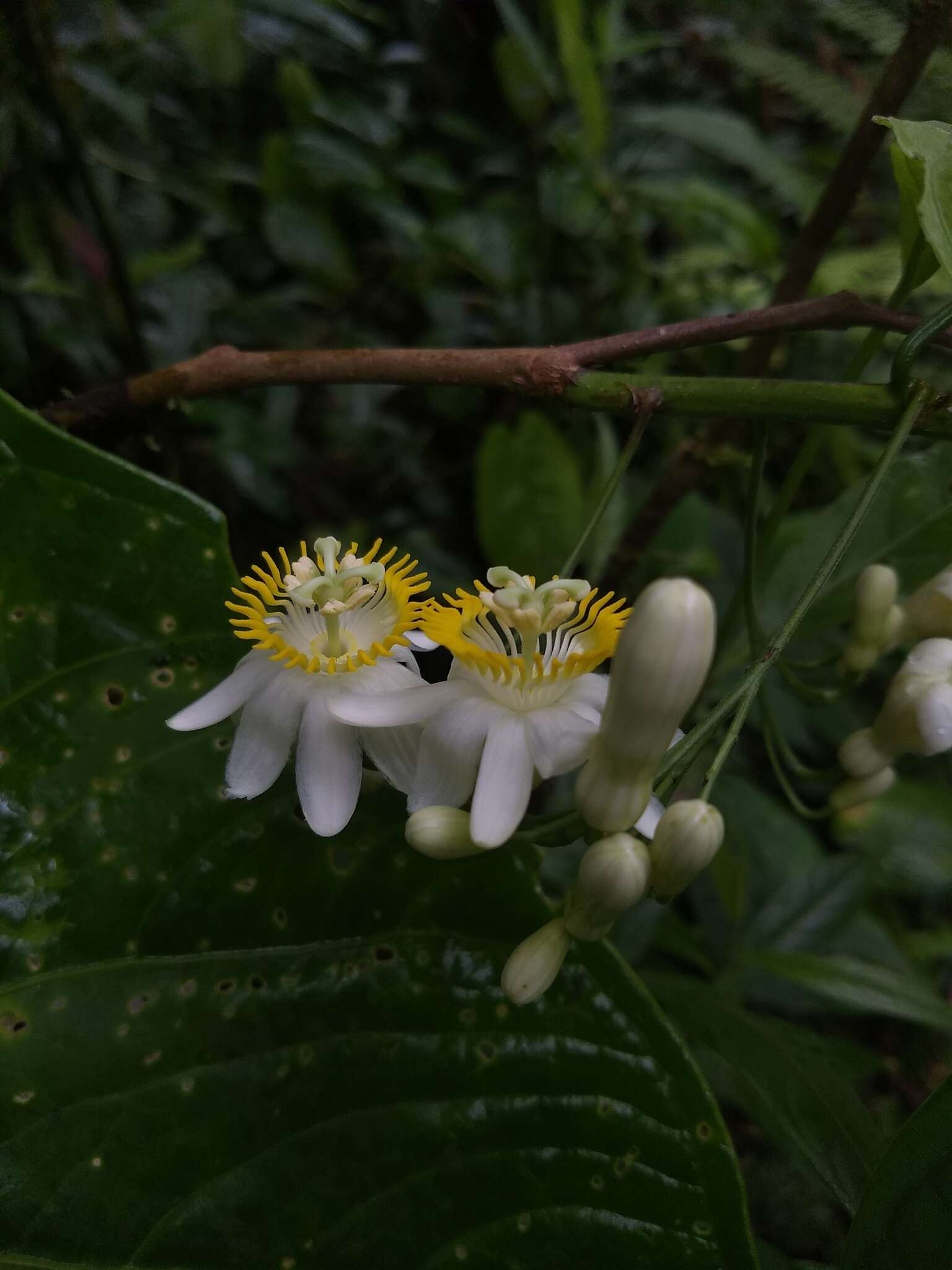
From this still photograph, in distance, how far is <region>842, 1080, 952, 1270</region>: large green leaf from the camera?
0.44 m

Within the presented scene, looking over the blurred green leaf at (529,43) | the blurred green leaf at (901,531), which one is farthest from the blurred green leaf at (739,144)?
the blurred green leaf at (901,531)

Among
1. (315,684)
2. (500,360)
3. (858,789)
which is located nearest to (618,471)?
(500,360)

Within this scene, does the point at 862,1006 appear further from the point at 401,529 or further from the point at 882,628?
the point at 401,529

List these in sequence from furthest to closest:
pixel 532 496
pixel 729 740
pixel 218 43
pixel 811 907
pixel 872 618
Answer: pixel 218 43 < pixel 532 496 < pixel 811 907 < pixel 872 618 < pixel 729 740

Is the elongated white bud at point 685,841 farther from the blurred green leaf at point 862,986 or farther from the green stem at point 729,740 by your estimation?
the blurred green leaf at point 862,986

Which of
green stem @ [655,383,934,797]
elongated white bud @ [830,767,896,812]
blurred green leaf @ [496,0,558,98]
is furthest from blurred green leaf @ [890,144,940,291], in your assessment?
blurred green leaf @ [496,0,558,98]

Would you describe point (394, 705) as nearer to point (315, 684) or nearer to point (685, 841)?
point (315, 684)

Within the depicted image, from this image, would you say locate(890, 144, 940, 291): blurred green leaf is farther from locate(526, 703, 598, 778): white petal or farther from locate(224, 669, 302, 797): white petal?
locate(224, 669, 302, 797): white petal

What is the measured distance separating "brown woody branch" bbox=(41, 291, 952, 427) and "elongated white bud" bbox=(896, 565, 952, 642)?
0.16m

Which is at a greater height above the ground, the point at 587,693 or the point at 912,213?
the point at 912,213

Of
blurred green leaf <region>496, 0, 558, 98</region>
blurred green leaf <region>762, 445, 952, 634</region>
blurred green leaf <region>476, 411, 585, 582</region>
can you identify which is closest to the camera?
blurred green leaf <region>762, 445, 952, 634</region>

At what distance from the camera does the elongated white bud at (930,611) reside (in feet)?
1.92

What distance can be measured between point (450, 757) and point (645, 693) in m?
0.13

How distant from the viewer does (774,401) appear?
50 cm
